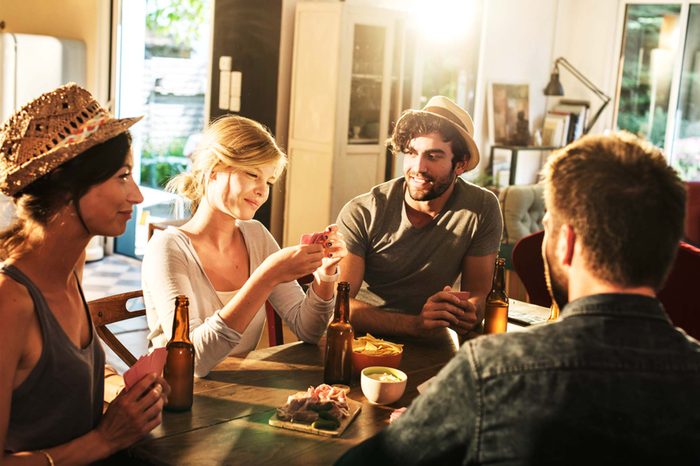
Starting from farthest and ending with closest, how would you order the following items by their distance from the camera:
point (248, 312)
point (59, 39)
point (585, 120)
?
point (585, 120) < point (59, 39) < point (248, 312)

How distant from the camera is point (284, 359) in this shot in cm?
217

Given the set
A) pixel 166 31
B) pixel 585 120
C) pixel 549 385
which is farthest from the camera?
pixel 585 120

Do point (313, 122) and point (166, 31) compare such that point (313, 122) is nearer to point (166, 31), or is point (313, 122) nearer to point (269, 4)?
point (269, 4)

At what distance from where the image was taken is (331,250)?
228cm

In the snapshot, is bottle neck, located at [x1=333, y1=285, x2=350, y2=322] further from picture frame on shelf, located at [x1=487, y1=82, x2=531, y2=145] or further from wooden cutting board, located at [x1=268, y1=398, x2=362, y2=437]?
picture frame on shelf, located at [x1=487, y1=82, x2=531, y2=145]

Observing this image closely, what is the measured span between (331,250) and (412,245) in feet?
1.89

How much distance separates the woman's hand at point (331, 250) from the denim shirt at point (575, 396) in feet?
3.76

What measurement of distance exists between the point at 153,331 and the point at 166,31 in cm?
521

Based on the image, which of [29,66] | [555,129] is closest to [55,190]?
[29,66]

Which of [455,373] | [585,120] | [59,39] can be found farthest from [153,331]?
[585,120]

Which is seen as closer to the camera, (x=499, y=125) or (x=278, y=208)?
(x=278, y=208)

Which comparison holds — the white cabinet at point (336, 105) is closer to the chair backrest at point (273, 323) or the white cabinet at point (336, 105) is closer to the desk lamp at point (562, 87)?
the desk lamp at point (562, 87)

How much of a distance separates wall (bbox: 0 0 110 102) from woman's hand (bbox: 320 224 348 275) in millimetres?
4729

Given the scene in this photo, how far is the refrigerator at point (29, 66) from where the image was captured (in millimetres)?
6066
